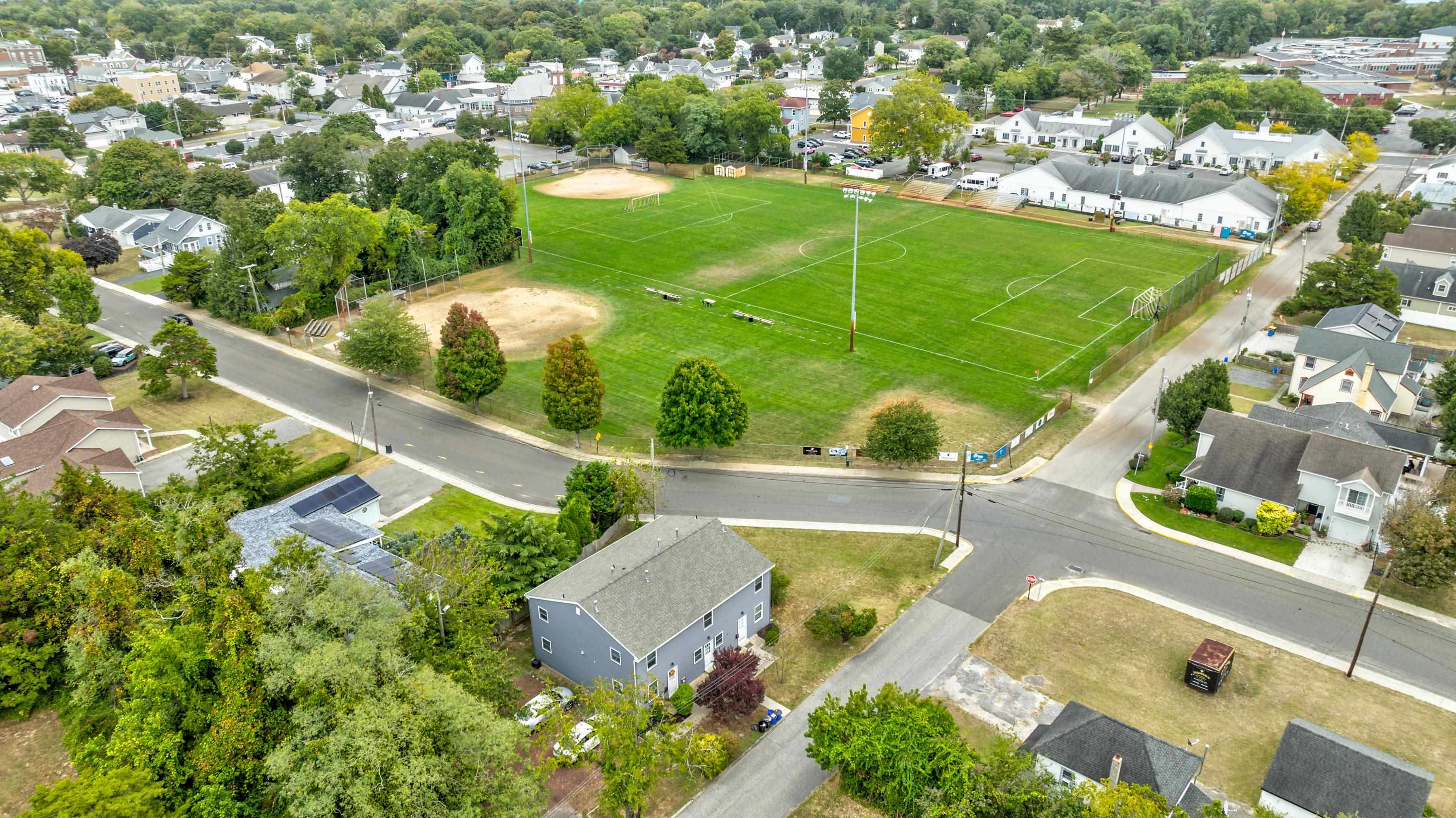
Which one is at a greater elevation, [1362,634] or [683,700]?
[1362,634]

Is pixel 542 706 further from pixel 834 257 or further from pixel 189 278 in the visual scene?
pixel 834 257

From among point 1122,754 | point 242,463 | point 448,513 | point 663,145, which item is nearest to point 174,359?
point 242,463

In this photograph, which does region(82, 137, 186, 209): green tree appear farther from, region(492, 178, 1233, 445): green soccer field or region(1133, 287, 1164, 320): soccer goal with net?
region(1133, 287, 1164, 320): soccer goal with net

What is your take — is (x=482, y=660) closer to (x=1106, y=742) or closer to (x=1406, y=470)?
(x=1106, y=742)

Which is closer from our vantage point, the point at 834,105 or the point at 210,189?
the point at 210,189

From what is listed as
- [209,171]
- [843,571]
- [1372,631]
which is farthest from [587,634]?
[209,171]

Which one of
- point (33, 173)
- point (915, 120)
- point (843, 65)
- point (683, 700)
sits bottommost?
point (683, 700)

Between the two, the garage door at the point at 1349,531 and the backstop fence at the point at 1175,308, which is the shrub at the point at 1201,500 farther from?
the backstop fence at the point at 1175,308
